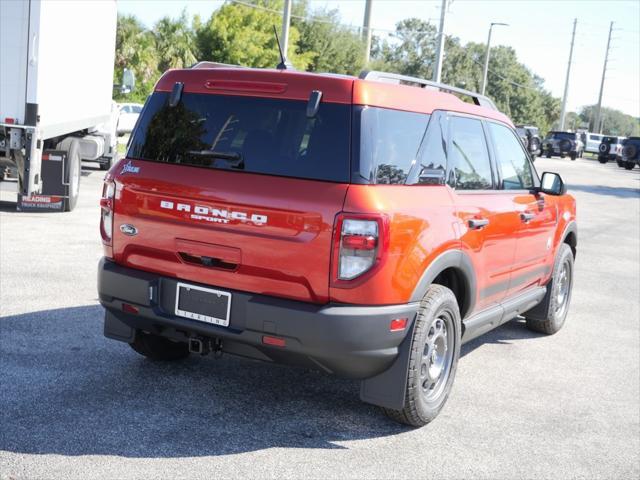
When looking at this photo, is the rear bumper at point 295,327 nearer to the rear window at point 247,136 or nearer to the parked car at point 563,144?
the rear window at point 247,136

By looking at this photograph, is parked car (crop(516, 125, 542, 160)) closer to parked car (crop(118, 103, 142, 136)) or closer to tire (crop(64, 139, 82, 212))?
tire (crop(64, 139, 82, 212))

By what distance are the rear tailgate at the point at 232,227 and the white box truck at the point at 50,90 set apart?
6.04 meters

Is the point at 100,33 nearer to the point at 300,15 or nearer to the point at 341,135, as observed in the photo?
the point at 341,135

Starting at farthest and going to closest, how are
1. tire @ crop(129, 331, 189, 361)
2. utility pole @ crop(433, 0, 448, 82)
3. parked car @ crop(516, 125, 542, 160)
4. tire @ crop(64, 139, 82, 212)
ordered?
1. utility pole @ crop(433, 0, 448, 82)
2. parked car @ crop(516, 125, 542, 160)
3. tire @ crop(64, 139, 82, 212)
4. tire @ crop(129, 331, 189, 361)

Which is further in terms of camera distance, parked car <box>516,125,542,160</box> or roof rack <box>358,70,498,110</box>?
parked car <box>516,125,542,160</box>

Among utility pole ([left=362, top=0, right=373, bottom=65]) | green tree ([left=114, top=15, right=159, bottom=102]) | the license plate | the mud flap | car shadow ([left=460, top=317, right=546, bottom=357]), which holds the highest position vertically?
utility pole ([left=362, top=0, right=373, bottom=65])

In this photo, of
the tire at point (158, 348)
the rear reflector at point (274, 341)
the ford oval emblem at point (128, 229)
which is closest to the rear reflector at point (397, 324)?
the rear reflector at point (274, 341)

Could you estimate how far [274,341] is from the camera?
420cm

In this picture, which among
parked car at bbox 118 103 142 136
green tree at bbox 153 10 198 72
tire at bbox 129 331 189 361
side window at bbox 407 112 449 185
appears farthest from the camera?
green tree at bbox 153 10 198 72

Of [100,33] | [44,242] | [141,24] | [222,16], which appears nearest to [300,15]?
[222,16]

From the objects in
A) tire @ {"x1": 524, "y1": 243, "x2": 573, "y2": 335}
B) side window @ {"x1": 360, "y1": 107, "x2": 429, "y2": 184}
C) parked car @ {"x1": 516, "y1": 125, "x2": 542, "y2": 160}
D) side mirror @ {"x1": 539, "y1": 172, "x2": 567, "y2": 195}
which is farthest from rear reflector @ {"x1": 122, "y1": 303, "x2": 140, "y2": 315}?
parked car @ {"x1": 516, "y1": 125, "x2": 542, "y2": 160}

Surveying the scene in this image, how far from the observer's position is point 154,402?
4770 mm

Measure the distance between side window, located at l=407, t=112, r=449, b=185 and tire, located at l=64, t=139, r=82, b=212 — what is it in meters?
8.16

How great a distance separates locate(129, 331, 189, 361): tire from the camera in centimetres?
524
